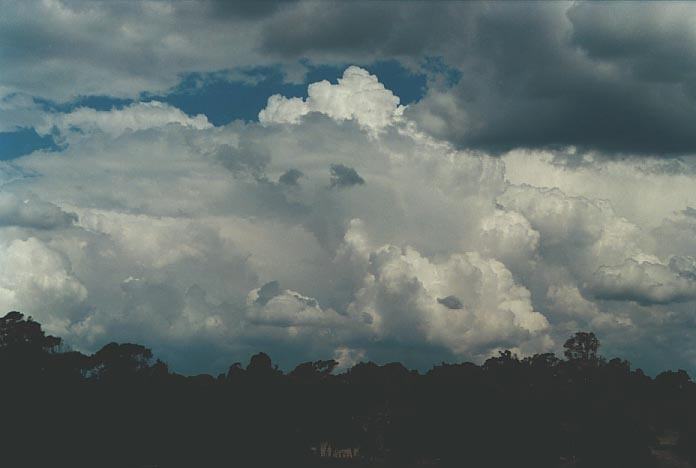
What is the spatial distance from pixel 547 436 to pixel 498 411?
→ 9.69m

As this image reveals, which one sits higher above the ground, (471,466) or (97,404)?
(97,404)

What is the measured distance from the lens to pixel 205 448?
172 meters

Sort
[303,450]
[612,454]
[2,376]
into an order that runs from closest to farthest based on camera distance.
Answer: [612,454] → [2,376] → [303,450]

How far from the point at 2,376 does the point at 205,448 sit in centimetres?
3916

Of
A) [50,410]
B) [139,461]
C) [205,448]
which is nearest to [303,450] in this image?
[205,448]

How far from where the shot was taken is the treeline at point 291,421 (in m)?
149

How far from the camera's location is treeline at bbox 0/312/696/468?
490 feet

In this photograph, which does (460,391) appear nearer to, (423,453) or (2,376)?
(423,453)

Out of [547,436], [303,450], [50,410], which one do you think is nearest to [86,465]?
[50,410]

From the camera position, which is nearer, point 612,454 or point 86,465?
point 612,454

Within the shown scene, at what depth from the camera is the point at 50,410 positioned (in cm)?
15700

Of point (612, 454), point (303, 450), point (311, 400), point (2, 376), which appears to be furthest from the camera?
point (311, 400)

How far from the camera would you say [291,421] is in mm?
178500

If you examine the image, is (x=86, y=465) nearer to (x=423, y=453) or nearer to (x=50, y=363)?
(x=50, y=363)
